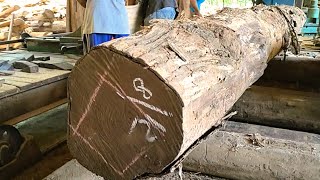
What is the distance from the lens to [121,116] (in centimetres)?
149

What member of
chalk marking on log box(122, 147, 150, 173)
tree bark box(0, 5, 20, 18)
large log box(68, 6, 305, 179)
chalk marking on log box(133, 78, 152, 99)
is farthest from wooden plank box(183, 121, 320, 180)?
tree bark box(0, 5, 20, 18)

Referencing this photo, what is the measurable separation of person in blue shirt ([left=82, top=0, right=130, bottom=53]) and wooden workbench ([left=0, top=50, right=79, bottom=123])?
418 mm

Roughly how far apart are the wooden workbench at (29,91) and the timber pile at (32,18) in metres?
4.66

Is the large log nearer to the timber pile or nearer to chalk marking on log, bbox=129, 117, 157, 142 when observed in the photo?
chalk marking on log, bbox=129, 117, 157, 142

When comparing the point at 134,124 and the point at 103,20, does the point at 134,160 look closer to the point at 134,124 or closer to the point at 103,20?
the point at 134,124

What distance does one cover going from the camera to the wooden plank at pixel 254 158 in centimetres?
211

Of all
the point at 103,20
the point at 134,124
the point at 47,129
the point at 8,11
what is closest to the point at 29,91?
the point at 103,20

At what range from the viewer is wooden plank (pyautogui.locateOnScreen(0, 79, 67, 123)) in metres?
2.93

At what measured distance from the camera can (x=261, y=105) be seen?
10.5ft

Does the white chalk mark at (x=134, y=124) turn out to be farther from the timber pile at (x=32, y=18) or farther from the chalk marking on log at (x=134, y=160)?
the timber pile at (x=32, y=18)

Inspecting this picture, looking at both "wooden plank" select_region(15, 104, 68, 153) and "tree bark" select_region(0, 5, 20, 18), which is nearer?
"wooden plank" select_region(15, 104, 68, 153)

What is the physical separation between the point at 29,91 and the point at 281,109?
196cm

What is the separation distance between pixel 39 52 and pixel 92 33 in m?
1.34

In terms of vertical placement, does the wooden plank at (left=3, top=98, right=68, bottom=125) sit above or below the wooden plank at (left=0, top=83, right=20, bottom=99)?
below
